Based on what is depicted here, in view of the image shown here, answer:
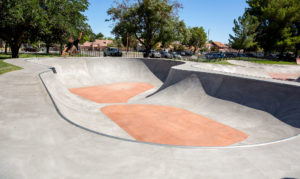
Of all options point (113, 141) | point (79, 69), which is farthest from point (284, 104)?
point (79, 69)

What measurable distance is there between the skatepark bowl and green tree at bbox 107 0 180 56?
2051 centimetres

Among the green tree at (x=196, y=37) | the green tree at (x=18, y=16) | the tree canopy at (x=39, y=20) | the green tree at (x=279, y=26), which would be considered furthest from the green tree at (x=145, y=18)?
the green tree at (x=196, y=37)

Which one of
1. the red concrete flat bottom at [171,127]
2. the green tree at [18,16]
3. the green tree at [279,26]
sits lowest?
the red concrete flat bottom at [171,127]

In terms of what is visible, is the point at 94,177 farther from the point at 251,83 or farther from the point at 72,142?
the point at 251,83

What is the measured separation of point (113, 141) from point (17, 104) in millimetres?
3864

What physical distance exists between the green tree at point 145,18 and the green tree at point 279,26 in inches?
941

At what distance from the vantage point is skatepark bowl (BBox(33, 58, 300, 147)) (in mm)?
7109

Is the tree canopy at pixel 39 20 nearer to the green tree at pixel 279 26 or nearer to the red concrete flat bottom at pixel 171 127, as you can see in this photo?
the red concrete flat bottom at pixel 171 127

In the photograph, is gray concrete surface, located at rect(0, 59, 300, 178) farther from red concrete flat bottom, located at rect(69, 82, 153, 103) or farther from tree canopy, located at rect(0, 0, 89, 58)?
tree canopy, located at rect(0, 0, 89, 58)

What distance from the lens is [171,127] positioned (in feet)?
26.7

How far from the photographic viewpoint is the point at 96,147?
366 centimetres

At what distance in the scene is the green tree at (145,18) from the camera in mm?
31906

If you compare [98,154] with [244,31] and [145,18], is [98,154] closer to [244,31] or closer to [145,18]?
[145,18]

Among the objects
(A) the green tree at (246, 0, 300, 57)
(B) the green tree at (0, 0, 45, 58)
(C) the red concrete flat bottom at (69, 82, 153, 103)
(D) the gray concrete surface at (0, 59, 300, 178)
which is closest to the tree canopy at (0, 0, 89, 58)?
(B) the green tree at (0, 0, 45, 58)
